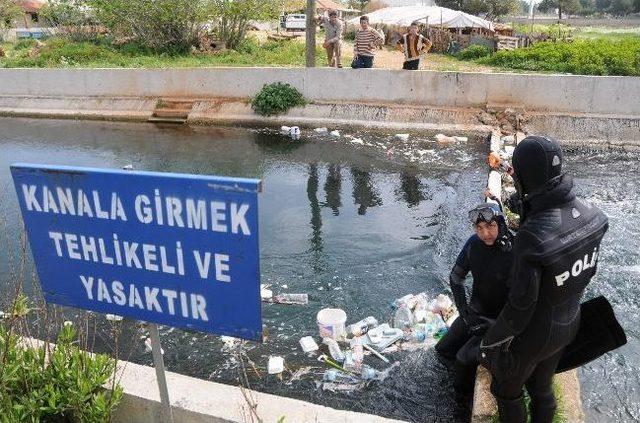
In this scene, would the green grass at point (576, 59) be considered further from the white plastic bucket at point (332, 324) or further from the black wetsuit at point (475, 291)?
the black wetsuit at point (475, 291)

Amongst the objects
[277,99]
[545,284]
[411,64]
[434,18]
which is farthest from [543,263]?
[434,18]

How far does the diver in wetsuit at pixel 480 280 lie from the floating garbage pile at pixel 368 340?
0.71 meters

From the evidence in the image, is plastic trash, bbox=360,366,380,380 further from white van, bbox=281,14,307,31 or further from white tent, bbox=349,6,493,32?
white van, bbox=281,14,307,31

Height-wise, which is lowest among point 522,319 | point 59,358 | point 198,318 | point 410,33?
point 59,358

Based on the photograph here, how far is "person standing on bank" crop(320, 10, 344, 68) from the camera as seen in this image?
14154 millimetres

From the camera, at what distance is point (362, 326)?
17.7ft

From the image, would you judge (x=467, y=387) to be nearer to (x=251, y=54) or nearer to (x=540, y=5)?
(x=251, y=54)

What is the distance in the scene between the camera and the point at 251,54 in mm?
21219

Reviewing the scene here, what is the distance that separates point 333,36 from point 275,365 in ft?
37.3

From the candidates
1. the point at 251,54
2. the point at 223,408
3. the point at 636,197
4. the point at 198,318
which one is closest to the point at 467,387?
the point at 223,408

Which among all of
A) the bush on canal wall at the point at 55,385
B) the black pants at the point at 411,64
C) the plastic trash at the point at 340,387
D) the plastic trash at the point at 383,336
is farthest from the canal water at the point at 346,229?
the black pants at the point at 411,64

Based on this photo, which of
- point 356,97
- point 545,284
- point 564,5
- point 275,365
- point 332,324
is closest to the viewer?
point 545,284

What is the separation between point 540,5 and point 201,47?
225 feet

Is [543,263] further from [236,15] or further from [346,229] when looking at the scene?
[236,15]
